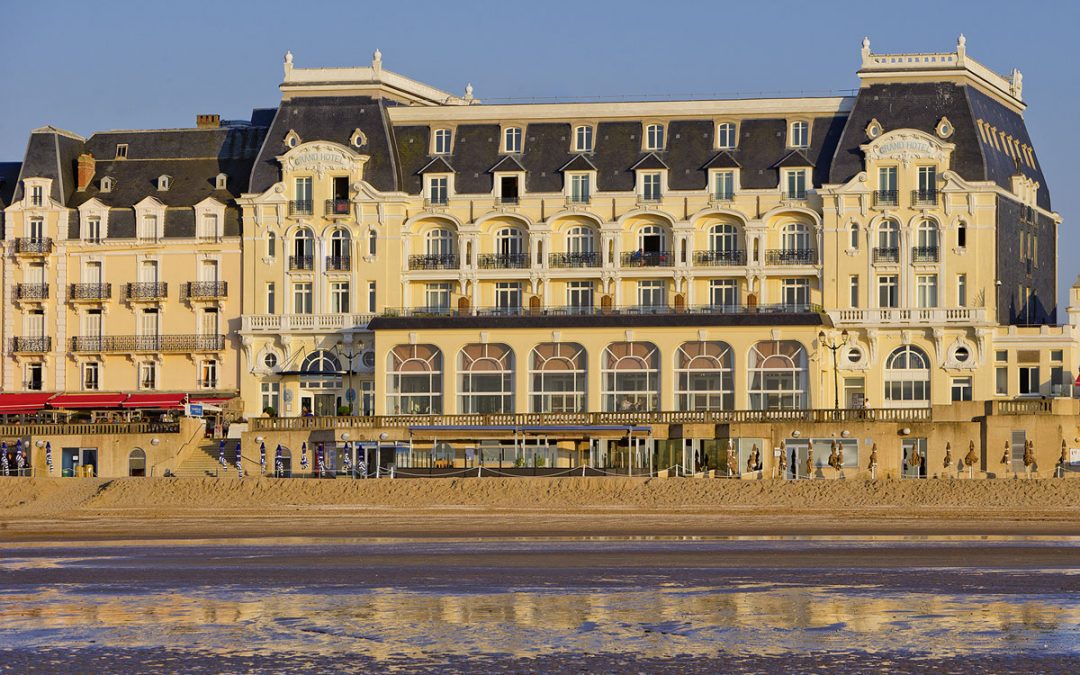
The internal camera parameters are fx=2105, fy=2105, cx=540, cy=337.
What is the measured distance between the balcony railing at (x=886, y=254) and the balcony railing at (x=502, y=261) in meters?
16.0

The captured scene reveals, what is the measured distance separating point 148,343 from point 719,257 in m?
27.1

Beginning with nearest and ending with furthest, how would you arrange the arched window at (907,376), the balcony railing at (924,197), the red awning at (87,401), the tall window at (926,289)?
1. the arched window at (907,376)
2. the balcony railing at (924,197)
3. the tall window at (926,289)
4. the red awning at (87,401)

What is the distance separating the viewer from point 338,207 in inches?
3834

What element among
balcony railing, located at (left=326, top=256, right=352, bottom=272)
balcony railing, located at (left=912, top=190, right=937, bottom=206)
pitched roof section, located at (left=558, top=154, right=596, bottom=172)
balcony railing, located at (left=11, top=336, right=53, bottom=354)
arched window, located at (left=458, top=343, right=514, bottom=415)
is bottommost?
arched window, located at (left=458, top=343, right=514, bottom=415)

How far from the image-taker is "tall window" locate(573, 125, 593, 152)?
98.3 meters

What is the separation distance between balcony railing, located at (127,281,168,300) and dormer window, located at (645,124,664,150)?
2368 cm

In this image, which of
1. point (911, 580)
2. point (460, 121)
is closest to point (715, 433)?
point (460, 121)

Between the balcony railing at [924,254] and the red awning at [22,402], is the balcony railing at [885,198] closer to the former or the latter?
the balcony railing at [924,254]

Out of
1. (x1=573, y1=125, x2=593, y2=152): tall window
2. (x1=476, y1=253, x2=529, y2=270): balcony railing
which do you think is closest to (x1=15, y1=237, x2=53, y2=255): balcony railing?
(x1=476, y1=253, x2=529, y2=270): balcony railing

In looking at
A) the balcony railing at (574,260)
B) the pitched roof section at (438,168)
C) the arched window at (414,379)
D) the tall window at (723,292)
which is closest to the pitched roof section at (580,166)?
the balcony railing at (574,260)

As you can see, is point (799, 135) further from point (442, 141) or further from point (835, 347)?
point (442, 141)

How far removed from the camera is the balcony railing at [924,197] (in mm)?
93250

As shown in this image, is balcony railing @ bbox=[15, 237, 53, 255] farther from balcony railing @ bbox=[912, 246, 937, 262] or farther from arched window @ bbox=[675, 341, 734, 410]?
balcony railing @ bbox=[912, 246, 937, 262]

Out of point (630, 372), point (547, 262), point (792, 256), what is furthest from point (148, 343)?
point (792, 256)
